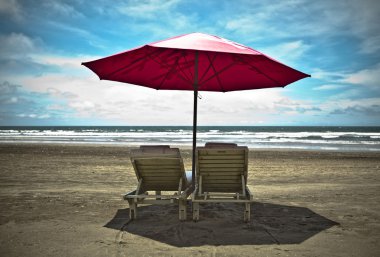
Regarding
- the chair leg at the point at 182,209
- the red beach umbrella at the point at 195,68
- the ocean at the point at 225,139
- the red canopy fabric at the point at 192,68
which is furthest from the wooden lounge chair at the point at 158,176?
the ocean at the point at 225,139

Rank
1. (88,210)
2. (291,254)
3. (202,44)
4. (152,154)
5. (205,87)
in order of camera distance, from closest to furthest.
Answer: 1. (291,254)
2. (202,44)
3. (152,154)
4. (88,210)
5. (205,87)

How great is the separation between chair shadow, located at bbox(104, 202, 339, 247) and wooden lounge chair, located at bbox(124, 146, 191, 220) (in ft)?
1.00

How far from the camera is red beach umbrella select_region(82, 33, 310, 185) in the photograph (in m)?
4.49

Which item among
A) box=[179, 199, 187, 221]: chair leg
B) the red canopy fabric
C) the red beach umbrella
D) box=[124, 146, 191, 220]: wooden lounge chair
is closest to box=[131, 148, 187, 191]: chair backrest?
box=[124, 146, 191, 220]: wooden lounge chair

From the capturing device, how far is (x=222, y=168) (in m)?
4.79

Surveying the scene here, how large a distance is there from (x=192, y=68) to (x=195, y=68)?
0.95m

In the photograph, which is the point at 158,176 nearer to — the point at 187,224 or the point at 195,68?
the point at 187,224

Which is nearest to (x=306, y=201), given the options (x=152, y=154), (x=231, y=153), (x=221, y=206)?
(x=221, y=206)

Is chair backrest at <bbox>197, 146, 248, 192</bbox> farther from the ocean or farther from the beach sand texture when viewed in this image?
the ocean

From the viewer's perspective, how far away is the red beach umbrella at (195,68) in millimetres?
4488

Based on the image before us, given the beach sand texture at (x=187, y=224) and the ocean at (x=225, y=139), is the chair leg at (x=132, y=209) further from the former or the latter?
the ocean at (x=225, y=139)

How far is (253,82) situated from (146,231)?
3.72 metres

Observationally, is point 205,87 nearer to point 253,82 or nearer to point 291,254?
point 253,82

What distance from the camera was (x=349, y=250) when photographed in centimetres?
351
